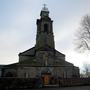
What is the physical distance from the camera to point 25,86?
76.0ft

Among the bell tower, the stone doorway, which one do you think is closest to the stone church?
the stone doorway

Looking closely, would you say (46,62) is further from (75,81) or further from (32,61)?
(75,81)

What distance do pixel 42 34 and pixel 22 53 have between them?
8.43 metres

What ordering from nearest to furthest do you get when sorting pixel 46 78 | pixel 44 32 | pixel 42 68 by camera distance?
pixel 46 78, pixel 42 68, pixel 44 32

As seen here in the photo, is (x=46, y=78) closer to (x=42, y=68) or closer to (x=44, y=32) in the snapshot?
(x=42, y=68)

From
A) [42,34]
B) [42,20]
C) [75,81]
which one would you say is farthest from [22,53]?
[75,81]

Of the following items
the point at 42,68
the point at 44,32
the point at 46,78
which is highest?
the point at 44,32

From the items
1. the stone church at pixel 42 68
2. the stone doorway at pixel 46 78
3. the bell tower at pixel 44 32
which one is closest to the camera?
the stone doorway at pixel 46 78

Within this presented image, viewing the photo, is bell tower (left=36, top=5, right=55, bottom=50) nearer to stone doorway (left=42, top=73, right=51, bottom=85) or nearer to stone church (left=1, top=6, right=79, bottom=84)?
stone church (left=1, top=6, right=79, bottom=84)

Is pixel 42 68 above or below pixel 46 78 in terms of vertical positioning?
above

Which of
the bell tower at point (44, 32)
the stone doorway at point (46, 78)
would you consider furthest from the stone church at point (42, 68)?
the bell tower at point (44, 32)

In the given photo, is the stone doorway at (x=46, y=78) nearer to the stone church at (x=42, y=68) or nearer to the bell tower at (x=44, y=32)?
the stone church at (x=42, y=68)

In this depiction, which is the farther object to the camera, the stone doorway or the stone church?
the stone church

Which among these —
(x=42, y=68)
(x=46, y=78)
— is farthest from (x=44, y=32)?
(x=46, y=78)
